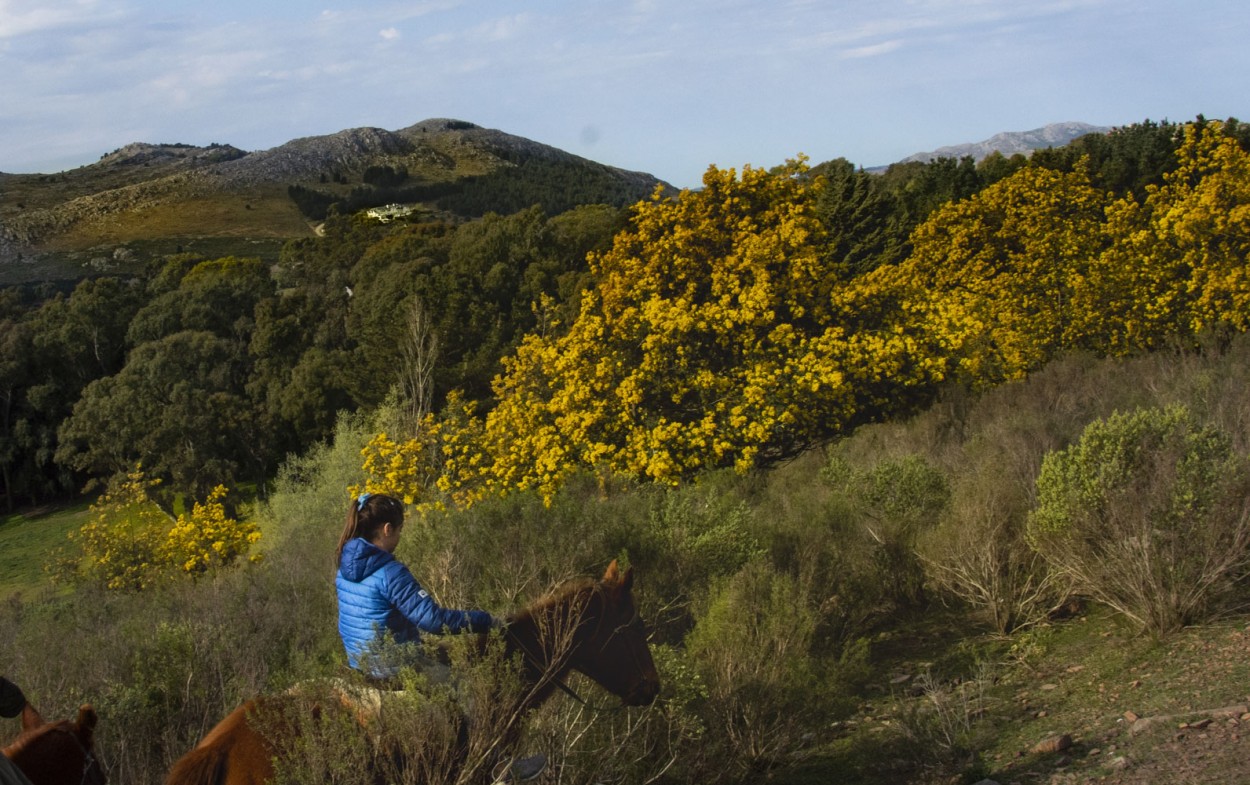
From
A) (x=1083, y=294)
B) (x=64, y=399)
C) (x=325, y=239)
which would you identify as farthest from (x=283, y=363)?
(x=1083, y=294)

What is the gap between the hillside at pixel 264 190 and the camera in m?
83.5

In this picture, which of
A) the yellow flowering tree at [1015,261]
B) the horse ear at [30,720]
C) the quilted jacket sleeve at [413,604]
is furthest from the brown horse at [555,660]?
the yellow flowering tree at [1015,261]

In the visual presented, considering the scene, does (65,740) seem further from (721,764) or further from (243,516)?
(243,516)

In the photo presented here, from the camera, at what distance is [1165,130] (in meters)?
45.1

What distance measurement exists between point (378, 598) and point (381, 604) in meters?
0.03

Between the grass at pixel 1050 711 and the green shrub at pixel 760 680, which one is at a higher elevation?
the green shrub at pixel 760 680

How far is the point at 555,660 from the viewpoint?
5.05 m

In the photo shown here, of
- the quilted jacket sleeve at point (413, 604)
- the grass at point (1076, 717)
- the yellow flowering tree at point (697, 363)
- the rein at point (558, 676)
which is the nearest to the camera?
the quilted jacket sleeve at point (413, 604)

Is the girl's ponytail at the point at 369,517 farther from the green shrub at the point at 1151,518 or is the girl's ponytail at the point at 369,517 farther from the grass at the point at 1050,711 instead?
the green shrub at the point at 1151,518

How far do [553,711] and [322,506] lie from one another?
19.4 meters

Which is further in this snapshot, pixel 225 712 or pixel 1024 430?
pixel 1024 430

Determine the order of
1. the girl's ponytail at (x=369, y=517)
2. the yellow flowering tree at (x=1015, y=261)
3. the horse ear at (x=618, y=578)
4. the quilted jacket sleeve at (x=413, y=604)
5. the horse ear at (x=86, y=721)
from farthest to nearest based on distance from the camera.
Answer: the yellow flowering tree at (x=1015, y=261) < the horse ear at (x=618, y=578) < the girl's ponytail at (x=369, y=517) < the quilted jacket sleeve at (x=413, y=604) < the horse ear at (x=86, y=721)

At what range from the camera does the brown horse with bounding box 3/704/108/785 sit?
12.0 feet

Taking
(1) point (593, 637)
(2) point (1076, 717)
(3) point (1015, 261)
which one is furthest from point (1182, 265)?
(1) point (593, 637)
